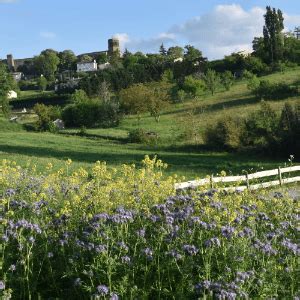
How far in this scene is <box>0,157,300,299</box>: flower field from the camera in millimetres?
5535

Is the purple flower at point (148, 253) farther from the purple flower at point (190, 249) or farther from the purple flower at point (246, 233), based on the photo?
the purple flower at point (246, 233)

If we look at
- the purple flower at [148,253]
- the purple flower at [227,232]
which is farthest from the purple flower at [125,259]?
the purple flower at [227,232]

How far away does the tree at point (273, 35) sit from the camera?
98.3 m

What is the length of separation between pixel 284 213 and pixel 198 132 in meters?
42.4

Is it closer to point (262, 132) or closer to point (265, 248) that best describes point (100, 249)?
point (265, 248)

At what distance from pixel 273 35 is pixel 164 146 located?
59973 mm

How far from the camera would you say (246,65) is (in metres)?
97.6

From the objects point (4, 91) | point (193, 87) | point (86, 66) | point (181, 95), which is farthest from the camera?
point (86, 66)

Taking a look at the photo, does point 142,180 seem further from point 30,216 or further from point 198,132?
point 198,132

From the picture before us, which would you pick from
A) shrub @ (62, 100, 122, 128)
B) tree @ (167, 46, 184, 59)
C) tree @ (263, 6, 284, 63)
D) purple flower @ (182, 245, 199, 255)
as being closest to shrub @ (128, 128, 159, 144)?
shrub @ (62, 100, 122, 128)

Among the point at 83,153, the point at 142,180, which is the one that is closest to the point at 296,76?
the point at 83,153

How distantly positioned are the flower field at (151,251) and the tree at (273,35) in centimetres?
9501

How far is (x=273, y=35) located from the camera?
98.8 meters

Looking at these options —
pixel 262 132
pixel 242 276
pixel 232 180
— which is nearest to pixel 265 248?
pixel 242 276
